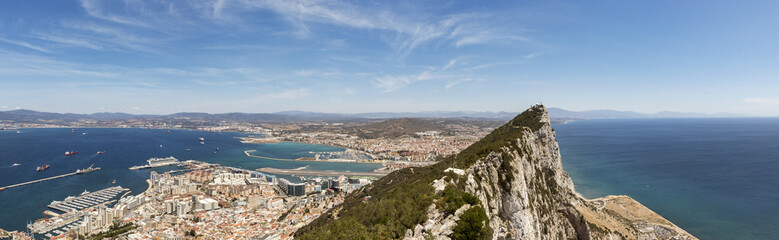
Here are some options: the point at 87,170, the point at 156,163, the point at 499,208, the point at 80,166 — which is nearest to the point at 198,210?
the point at 499,208

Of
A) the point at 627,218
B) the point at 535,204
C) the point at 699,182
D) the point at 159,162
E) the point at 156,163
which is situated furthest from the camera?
the point at 159,162

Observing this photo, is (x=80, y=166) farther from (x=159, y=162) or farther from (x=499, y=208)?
(x=499, y=208)

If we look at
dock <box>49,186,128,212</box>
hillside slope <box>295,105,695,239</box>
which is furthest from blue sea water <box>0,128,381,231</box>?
hillside slope <box>295,105,695,239</box>

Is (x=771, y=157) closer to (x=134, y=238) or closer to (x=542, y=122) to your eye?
(x=542, y=122)

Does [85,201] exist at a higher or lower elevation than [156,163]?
lower

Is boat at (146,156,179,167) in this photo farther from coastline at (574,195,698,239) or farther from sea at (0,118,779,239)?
coastline at (574,195,698,239)

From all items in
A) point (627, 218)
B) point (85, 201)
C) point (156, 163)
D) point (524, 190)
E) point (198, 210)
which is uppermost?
point (524, 190)

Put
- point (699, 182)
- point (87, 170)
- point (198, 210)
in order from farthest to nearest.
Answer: point (87, 170)
point (699, 182)
point (198, 210)
